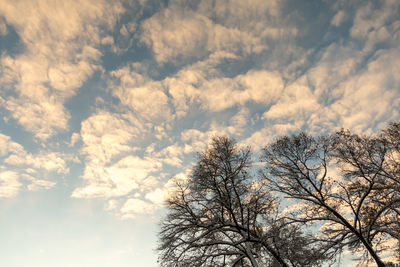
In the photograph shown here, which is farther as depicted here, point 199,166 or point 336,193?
point 336,193

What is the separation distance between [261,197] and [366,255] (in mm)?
8193

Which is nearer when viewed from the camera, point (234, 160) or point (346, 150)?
point (234, 160)

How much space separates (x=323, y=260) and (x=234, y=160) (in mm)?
8035

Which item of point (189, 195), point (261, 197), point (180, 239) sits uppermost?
point (189, 195)

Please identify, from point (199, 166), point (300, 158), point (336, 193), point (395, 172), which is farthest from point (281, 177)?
point (395, 172)

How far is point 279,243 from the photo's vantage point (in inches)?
495

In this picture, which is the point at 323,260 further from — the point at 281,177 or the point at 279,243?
the point at 281,177

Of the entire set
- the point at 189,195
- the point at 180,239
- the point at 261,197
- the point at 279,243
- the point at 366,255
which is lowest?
the point at 366,255

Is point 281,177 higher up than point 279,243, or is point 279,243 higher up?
point 281,177

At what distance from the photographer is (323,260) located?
13445 millimetres

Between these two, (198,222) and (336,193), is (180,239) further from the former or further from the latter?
(336,193)

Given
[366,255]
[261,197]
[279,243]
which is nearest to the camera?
[279,243]

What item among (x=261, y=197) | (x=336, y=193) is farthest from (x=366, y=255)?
(x=261, y=197)

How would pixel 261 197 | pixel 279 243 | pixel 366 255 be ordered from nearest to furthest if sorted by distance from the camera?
pixel 279 243, pixel 261 197, pixel 366 255
